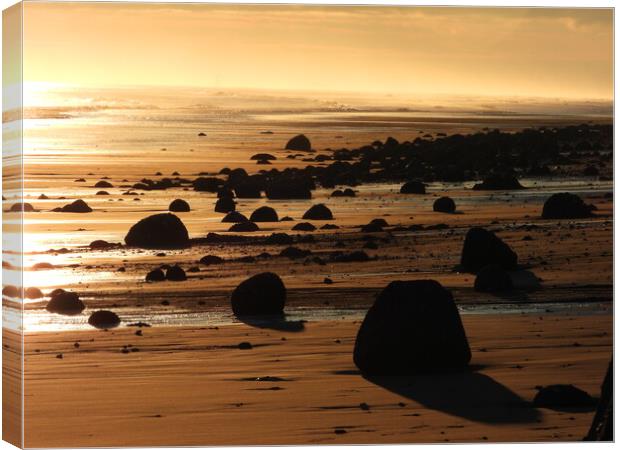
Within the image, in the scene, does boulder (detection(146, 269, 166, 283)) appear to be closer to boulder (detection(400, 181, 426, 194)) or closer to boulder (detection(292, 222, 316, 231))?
boulder (detection(292, 222, 316, 231))

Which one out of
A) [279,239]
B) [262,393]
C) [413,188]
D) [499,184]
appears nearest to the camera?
[262,393]

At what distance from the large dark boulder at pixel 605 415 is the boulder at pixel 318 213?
228 cm

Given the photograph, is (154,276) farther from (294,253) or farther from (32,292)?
(294,253)

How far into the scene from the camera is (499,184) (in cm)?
1095

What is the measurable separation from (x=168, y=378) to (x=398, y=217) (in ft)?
6.90

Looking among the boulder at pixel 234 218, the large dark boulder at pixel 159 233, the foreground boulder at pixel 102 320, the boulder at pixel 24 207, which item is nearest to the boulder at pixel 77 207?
the boulder at pixel 24 207

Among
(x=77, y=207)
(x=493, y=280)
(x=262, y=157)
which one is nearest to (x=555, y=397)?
(x=493, y=280)

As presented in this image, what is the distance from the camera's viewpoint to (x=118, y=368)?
10.1m

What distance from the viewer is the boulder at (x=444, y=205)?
10.7 meters

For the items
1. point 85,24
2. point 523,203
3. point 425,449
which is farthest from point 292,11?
point 425,449

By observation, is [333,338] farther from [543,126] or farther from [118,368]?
[543,126]

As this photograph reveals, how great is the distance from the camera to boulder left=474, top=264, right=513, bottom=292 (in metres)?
10.6

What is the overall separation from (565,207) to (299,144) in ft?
6.80

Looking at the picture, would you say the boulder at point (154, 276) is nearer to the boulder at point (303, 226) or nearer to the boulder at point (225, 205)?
the boulder at point (225, 205)
